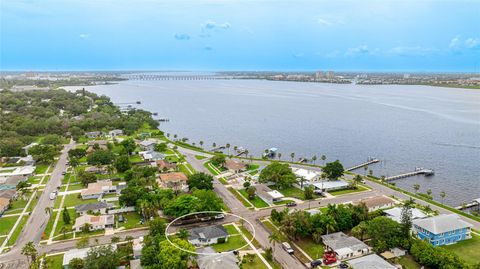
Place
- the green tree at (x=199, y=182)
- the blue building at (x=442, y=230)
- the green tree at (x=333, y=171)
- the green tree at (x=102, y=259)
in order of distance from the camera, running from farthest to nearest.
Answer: the green tree at (x=333, y=171) < the green tree at (x=199, y=182) < the blue building at (x=442, y=230) < the green tree at (x=102, y=259)

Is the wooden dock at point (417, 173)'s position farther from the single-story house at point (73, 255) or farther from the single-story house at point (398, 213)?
the single-story house at point (73, 255)

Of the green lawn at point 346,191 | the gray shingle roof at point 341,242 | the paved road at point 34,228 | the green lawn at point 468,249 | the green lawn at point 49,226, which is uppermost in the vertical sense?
the gray shingle roof at point 341,242

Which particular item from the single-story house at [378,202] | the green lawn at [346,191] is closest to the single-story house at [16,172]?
the green lawn at [346,191]

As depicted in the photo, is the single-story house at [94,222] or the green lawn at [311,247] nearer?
the green lawn at [311,247]

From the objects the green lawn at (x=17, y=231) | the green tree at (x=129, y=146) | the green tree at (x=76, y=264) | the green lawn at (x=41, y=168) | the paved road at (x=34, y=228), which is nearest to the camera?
the green tree at (x=76, y=264)

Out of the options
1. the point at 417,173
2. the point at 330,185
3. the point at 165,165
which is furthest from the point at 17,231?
the point at 417,173

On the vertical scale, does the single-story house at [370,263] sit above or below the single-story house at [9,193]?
above

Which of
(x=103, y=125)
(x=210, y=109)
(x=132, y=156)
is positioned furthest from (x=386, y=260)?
(x=210, y=109)

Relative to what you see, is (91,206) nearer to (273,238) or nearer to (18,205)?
(18,205)
